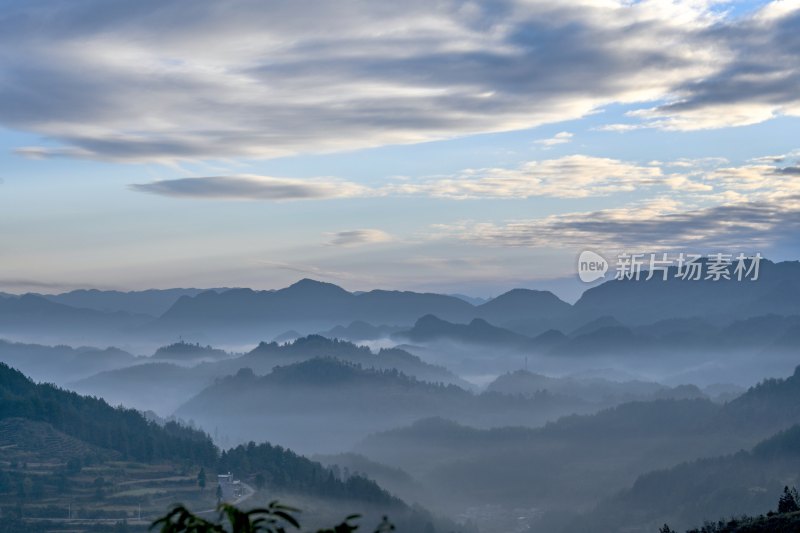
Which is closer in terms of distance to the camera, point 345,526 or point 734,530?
point 345,526

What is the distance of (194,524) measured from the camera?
30.5m

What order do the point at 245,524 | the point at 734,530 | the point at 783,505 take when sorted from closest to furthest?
the point at 245,524 → the point at 734,530 → the point at 783,505

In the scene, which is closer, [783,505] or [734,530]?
[734,530]

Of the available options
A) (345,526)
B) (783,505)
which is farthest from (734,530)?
(345,526)

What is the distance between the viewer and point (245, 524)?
30.2 metres

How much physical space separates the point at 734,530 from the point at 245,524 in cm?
16043

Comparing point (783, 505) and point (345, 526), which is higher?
point (345, 526)

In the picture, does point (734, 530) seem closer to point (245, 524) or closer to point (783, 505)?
point (783, 505)

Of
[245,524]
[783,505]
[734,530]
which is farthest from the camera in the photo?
[783,505]

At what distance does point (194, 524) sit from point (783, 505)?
195164 millimetres

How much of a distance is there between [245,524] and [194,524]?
1.71 m

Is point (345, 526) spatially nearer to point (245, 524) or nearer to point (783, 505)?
point (245, 524)

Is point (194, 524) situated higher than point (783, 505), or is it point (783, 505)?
point (194, 524)

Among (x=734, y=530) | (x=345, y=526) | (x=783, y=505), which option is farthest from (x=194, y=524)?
(x=783, y=505)
